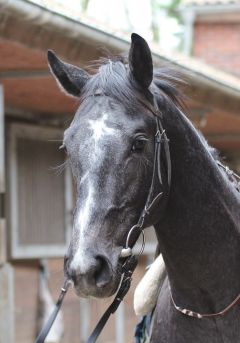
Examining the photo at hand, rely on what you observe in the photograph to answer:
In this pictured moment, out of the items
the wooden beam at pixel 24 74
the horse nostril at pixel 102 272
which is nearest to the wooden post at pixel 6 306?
the wooden beam at pixel 24 74

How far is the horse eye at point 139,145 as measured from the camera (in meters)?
3.25

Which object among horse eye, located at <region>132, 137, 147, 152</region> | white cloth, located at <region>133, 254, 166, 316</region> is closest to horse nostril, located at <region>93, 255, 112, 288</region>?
horse eye, located at <region>132, 137, 147, 152</region>

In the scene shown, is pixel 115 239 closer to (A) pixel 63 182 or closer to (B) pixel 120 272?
(B) pixel 120 272

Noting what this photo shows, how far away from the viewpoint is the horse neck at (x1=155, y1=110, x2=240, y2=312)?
3.56 meters

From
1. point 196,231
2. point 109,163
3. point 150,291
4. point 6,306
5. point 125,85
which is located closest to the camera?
point 109,163

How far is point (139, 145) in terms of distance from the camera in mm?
3268

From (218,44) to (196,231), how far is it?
473 inches

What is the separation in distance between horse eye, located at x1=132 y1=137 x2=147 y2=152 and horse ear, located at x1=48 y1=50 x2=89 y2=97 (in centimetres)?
51

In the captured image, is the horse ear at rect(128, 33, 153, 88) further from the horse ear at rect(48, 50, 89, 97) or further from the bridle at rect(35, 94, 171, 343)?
the horse ear at rect(48, 50, 89, 97)

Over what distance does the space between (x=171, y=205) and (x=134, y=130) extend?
45 cm

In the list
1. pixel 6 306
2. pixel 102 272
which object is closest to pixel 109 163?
pixel 102 272

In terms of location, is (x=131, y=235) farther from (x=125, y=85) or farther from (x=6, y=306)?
(x=6, y=306)

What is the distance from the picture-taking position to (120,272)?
3.13 m

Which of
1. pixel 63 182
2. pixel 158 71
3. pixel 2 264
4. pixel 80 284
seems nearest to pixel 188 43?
pixel 63 182
